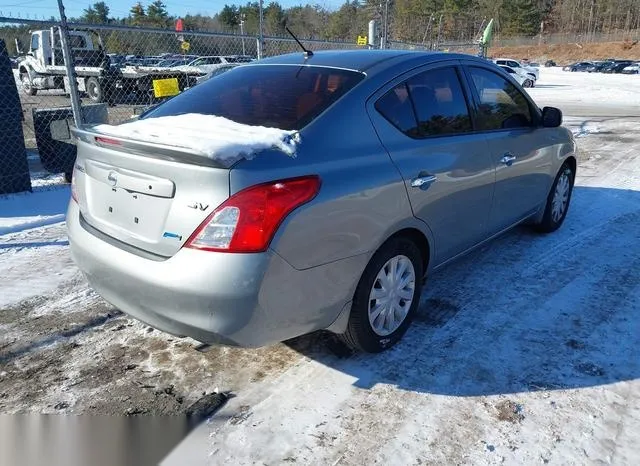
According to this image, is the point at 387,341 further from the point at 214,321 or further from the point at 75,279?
the point at 75,279

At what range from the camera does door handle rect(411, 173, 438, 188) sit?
9.82 ft

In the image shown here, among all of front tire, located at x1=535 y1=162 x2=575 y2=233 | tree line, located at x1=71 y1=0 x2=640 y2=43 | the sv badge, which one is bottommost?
front tire, located at x1=535 y1=162 x2=575 y2=233

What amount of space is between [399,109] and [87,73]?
18.4m

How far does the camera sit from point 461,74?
365cm

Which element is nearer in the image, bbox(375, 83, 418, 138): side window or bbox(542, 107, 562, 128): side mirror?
bbox(375, 83, 418, 138): side window

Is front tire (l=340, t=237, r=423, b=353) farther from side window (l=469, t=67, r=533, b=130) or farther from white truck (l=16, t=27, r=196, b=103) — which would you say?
white truck (l=16, t=27, r=196, b=103)

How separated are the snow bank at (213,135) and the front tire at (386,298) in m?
0.84

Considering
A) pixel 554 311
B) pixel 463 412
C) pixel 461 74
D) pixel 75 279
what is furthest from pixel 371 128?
pixel 75 279

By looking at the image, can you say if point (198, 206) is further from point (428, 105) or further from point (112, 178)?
point (428, 105)

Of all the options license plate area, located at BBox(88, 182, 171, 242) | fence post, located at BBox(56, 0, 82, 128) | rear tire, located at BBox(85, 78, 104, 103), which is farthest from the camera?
rear tire, located at BBox(85, 78, 104, 103)

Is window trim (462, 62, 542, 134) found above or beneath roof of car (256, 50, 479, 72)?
beneath

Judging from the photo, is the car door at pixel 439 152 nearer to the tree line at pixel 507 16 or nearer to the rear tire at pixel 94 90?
the rear tire at pixel 94 90

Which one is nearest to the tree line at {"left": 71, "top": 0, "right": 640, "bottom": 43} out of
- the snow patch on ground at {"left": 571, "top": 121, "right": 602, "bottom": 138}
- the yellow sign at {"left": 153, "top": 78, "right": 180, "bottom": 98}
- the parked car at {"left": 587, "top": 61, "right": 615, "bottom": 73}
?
the parked car at {"left": 587, "top": 61, "right": 615, "bottom": 73}

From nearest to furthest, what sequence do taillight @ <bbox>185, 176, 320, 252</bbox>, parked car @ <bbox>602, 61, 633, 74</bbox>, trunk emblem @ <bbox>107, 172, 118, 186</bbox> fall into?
taillight @ <bbox>185, 176, 320, 252</bbox> < trunk emblem @ <bbox>107, 172, 118, 186</bbox> < parked car @ <bbox>602, 61, 633, 74</bbox>
